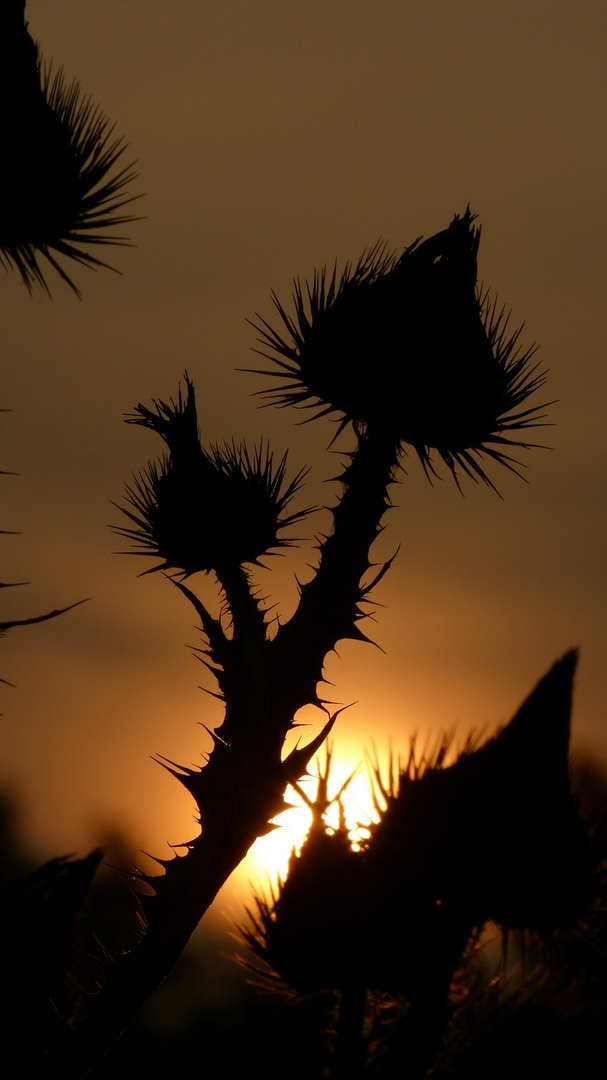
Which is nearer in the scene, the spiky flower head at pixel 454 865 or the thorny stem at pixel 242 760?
the spiky flower head at pixel 454 865

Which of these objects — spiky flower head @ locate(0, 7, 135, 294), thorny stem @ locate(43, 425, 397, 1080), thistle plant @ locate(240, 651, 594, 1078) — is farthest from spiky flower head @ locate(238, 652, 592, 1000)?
spiky flower head @ locate(0, 7, 135, 294)

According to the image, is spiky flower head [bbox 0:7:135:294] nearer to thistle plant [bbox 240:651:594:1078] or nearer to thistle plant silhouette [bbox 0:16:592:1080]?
thistle plant silhouette [bbox 0:16:592:1080]

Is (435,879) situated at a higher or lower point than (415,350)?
lower

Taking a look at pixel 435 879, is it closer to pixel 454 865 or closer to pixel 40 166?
pixel 454 865

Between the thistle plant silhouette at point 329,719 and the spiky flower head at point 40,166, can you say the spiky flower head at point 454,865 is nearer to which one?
the thistle plant silhouette at point 329,719

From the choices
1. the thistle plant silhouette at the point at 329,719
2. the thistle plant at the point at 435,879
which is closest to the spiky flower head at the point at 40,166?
the thistle plant silhouette at the point at 329,719

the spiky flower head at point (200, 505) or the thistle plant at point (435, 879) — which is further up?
the spiky flower head at point (200, 505)

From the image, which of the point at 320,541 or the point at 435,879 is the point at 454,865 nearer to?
the point at 435,879

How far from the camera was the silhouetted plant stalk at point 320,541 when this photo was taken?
14.1 feet

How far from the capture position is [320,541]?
192 inches

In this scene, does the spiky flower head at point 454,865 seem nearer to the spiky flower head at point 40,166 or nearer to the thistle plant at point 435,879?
the thistle plant at point 435,879

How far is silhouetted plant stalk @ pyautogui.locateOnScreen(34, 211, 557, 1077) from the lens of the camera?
429 centimetres

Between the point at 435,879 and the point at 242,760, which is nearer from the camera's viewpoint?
the point at 435,879

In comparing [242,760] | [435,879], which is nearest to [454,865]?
[435,879]
